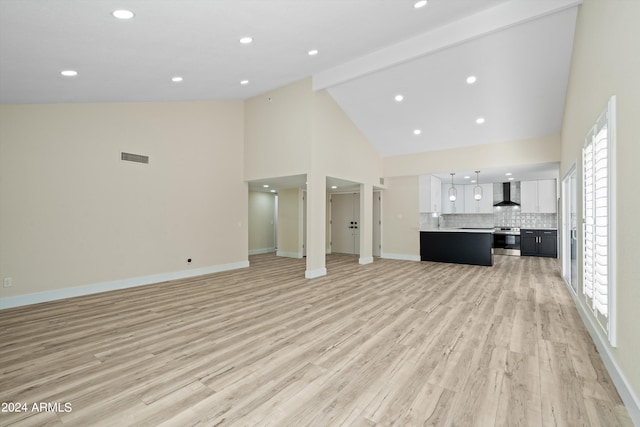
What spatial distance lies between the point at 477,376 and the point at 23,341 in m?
4.39

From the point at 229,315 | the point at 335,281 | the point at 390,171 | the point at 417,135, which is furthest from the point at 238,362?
the point at 390,171

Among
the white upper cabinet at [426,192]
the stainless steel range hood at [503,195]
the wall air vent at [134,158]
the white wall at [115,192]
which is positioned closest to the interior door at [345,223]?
the white upper cabinet at [426,192]

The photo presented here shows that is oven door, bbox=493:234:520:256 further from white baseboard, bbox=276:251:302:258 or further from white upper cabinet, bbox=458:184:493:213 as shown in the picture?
white baseboard, bbox=276:251:302:258

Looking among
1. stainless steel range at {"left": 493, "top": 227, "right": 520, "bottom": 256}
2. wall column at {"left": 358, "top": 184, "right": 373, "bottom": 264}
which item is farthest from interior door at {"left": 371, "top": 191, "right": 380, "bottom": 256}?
stainless steel range at {"left": 493, "top": 227, "right": 520, "bottom": 256}

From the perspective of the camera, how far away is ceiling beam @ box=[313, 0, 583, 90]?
415cm

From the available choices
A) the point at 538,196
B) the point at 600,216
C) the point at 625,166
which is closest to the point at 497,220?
the point at 538,196

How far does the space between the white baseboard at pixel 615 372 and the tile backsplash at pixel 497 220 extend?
607cm

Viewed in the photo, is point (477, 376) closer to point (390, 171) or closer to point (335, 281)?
point (335, 281)

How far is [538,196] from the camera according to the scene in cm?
998

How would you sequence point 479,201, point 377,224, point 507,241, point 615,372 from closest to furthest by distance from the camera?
point 615,372
point 377,224
point 507,241
point 479,201

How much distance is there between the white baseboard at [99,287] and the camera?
4418mm

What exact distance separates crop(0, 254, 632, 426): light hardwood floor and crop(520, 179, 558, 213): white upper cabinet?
239 inches

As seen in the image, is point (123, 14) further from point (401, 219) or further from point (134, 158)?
point (401, 219)

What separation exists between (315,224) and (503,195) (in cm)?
794
